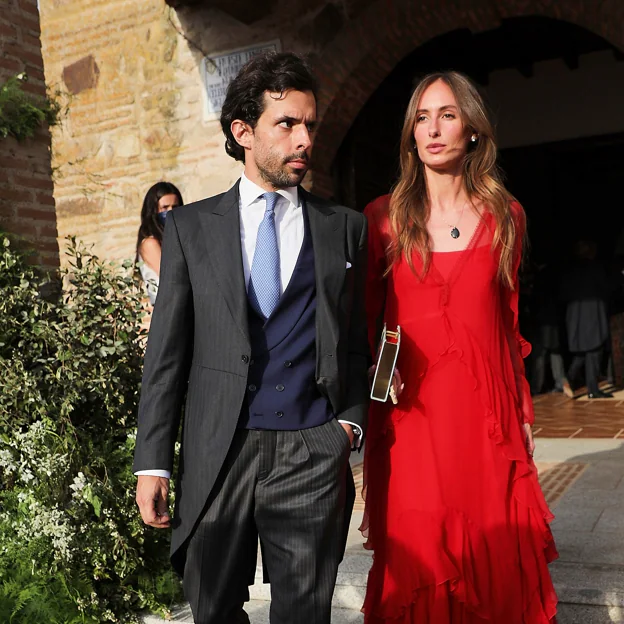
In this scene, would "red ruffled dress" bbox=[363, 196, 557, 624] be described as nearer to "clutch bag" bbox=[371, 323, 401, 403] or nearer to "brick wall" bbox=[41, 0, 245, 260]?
"clutch bag" bbox=[371, 323, 401, 403]

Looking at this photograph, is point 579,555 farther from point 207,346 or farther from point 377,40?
point 377,40

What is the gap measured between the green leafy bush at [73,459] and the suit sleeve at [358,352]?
145 cm

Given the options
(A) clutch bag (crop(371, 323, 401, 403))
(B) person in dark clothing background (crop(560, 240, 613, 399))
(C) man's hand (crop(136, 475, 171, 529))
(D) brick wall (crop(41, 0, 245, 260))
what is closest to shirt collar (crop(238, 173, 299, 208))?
(A) clutch bag (crop(371, 323, 401, 403))

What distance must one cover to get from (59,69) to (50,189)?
390cm

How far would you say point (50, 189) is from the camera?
182 inches

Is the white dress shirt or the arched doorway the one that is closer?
the white dress shirt

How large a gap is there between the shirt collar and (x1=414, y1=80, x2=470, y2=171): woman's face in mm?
587

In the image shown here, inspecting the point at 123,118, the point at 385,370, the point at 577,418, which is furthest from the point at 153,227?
the point at 577,418

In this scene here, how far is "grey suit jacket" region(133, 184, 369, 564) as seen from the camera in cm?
206

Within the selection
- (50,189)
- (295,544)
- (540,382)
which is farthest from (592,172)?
(295,544)

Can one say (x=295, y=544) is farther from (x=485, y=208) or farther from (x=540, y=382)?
(x=540, y=382)

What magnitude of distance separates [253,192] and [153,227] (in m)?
2.71

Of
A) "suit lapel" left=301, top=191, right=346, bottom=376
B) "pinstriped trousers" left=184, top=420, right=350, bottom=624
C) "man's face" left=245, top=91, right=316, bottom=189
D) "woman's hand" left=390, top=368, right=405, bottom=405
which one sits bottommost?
"pinstriped trousers" left=184, top=420, right=350, bottom=624

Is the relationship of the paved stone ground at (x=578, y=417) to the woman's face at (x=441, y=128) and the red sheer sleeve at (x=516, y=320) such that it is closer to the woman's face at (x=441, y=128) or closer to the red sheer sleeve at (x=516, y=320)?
the red sheer sleeve at (x=516, y=320)
